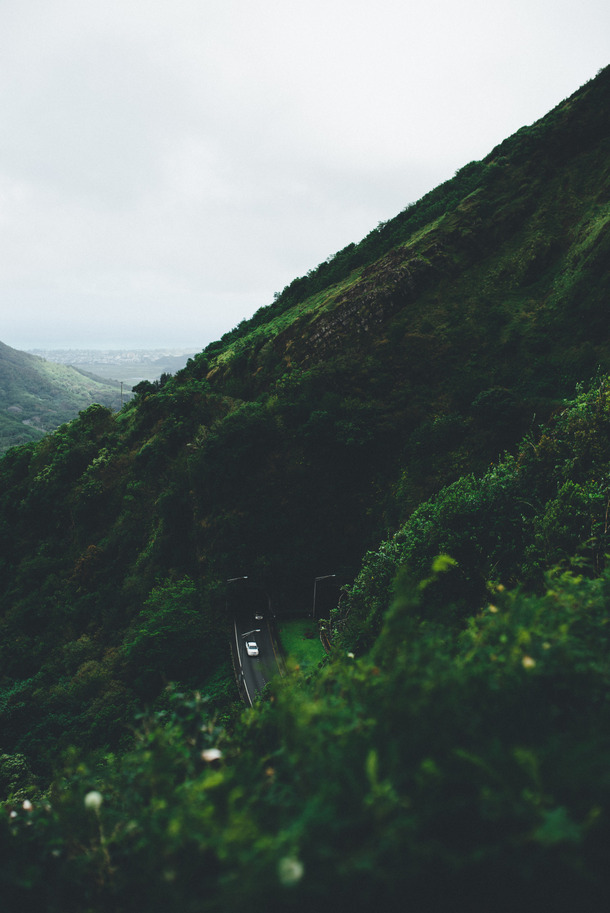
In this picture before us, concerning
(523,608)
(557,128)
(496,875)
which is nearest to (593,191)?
(557,128)

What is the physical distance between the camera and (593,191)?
36.8 meters

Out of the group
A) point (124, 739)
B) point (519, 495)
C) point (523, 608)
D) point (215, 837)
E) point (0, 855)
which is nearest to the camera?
point (215, 837)

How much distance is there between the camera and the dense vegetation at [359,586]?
3959mm

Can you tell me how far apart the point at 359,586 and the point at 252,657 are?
11081 mm

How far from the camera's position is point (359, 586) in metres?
18.7

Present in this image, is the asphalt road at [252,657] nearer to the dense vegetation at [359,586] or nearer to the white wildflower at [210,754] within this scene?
the dense vegetation at [359,586]

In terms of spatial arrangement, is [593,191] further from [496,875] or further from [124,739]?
[124,739]

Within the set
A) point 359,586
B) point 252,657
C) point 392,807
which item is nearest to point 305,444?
point 359,586

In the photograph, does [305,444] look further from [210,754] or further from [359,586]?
[210,754]

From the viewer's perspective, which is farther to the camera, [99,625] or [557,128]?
[557,128]

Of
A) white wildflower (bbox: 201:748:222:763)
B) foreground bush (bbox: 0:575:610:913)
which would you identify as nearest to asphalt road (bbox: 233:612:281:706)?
white wildflower (bbox: 201:748:222:763)

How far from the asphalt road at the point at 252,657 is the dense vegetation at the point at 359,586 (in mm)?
1264

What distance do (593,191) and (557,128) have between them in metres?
9.31

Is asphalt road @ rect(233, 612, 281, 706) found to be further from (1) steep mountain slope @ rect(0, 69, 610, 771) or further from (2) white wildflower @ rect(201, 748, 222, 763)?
(2) white wildflower @ rect(201, 748, 222, 763)
